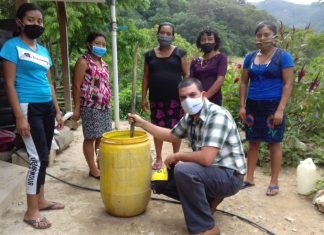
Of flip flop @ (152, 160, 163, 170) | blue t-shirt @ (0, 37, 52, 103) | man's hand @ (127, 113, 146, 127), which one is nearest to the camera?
blue t-shirt @ (0, 37, 52, 103)

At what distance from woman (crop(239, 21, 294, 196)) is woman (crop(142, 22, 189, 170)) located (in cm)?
73

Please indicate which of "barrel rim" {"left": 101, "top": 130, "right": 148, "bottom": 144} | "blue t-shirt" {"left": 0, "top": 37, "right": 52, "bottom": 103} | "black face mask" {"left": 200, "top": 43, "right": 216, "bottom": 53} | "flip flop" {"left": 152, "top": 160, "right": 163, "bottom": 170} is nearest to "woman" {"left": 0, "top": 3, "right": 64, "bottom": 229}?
"blue t-shirt" {"left": 0, "top": 37, "right": 52, "bottom": 103}

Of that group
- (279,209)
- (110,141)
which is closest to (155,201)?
(110,141)

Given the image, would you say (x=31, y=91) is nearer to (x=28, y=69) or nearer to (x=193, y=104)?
(x=28, y=69)

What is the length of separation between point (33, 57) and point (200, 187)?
1.61 m

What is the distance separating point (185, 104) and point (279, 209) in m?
1.47

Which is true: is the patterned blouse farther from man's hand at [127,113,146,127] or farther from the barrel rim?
man's hand at [127,113,146,127]

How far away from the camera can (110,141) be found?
3.22 metres

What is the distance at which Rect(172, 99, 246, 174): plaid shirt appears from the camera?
289 centimetres

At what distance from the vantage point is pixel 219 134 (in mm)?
2881

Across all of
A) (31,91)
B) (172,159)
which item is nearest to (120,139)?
(172,159)

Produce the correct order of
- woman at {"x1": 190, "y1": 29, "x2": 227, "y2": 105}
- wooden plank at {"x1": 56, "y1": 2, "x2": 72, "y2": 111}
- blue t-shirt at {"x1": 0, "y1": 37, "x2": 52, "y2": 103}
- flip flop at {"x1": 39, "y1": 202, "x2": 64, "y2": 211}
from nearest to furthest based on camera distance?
blue t-shirt at {"x1": 0, "y1": 37, "x2": 52, "y2": 103} < flip flop at {"x1": 39, "y1": 202, "x2": 64, "y2": 211} < woman at {"x1": 190, "y1": 29, "x2": 227, "y2": 105} < wooden plank at {"x1": 56, "y1": 2, "x2": 72, "y2": 111}

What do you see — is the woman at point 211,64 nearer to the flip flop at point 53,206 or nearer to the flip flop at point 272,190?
the flip flop at point 272,190

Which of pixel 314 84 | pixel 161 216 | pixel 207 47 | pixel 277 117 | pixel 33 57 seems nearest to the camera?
pixel 33 57
